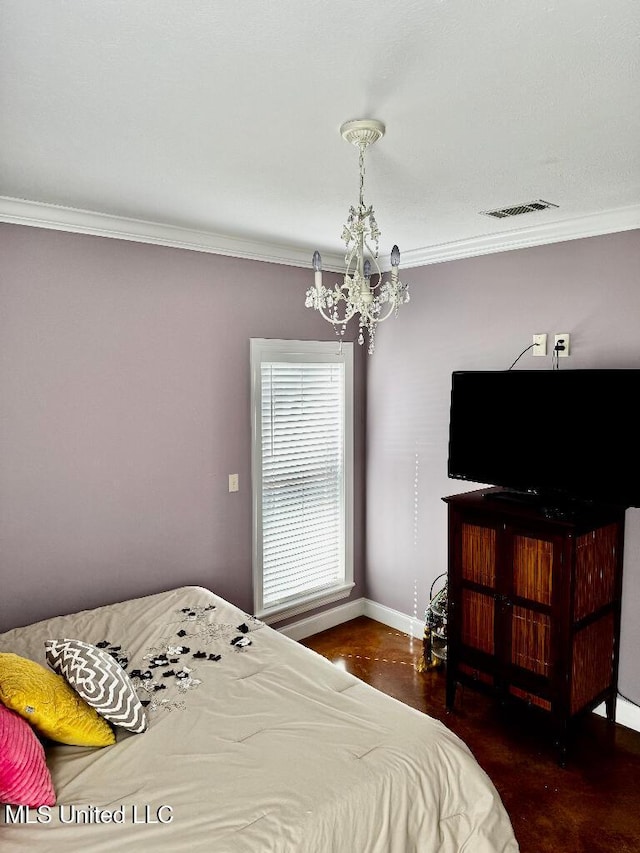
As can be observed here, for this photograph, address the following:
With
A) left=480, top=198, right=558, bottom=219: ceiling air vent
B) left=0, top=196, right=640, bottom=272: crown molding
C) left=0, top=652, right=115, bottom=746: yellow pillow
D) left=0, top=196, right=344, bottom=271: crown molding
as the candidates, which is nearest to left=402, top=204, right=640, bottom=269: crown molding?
left=0, top=196, right=640, bottom=272: crown molding

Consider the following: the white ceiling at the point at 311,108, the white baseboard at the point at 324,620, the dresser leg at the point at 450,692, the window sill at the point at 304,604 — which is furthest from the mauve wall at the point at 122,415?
the dresser leg at the point at 450,692

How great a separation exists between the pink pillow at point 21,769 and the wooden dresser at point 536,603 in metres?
2.21

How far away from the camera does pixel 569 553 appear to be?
9.02 ft

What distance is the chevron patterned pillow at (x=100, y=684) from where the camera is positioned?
1.99m

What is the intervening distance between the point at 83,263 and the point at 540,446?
257 cm

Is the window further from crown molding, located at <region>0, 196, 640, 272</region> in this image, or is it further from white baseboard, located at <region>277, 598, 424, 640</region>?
crown molding, located at <region>0, 196, 640, 272</region>

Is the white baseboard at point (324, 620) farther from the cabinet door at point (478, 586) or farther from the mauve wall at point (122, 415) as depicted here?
the cabinet door at point (478, 586)

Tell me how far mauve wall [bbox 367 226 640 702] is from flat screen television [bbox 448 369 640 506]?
98 mm

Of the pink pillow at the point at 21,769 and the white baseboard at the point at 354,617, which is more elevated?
the pink pillow at the point at 21,769

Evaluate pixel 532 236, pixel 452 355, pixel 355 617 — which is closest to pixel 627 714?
pixel 355 617

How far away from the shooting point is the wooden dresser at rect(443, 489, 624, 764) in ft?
9.24

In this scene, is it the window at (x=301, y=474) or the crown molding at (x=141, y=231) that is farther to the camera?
the window at (x=301, y=474)

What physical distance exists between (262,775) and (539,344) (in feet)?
8.62

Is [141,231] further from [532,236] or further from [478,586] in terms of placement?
[478,586]
